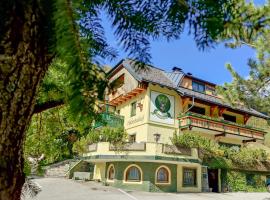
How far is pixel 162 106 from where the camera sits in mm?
26172

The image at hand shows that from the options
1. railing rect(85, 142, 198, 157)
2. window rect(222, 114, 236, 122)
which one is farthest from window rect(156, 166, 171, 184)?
window rect(222, 114, 236, 122)

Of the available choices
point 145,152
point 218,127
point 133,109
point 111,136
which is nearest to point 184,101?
point 218,127

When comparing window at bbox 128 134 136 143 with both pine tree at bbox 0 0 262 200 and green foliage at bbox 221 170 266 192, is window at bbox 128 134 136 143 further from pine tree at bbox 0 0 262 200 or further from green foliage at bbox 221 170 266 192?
pine tree at bbox 0 0 262 200

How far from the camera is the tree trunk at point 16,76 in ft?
3.02

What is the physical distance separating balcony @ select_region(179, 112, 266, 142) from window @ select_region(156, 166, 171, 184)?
179 inches

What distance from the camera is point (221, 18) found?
0.90 metres

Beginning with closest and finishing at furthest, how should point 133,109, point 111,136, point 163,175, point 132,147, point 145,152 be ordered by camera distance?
point 145,152
point 132,147
point 163,175
point 111,136
point 133,109

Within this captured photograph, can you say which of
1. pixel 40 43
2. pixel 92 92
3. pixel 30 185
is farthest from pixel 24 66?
pixel 30 185

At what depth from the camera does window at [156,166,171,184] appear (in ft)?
74.1

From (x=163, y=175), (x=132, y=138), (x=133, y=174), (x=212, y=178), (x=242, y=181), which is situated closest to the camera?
(x=133, y=174)

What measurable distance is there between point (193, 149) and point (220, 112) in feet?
25.5

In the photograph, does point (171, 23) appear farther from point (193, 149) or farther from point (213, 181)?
point (213, 181)

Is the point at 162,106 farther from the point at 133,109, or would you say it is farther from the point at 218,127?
the point at 218,127

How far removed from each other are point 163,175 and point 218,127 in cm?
760
